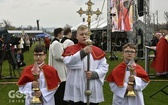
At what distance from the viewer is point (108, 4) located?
81.3 ft

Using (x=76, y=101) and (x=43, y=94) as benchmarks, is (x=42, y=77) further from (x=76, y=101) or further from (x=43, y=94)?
(x=76, y=101)

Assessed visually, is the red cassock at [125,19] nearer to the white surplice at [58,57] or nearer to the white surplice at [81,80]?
the white surplice at [58,57]

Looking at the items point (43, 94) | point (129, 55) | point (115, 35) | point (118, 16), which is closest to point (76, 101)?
point (43, 94)

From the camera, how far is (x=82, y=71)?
462 cm

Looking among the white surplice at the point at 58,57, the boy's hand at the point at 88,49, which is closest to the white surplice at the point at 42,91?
the boy's hand at the point at 88,49

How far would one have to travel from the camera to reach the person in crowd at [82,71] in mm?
4582

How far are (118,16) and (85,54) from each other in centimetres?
1749

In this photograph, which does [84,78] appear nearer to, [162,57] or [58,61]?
[58,61]

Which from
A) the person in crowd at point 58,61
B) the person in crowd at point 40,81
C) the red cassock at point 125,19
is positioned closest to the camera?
the person in crowd at point 40,81

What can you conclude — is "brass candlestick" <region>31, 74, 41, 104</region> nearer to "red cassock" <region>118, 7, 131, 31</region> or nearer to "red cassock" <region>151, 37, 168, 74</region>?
"red cassock" <region>151, 37, 168, 74</region>

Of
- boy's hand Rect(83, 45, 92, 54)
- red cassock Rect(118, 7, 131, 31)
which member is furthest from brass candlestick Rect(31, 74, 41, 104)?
red cassock Rect(118, 7, 131, 31)

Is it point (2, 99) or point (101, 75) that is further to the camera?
point (2, 99)

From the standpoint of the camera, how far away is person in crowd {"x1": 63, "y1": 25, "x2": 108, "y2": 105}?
4582 mm

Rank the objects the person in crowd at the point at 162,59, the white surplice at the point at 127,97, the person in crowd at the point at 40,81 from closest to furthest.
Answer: the person in crowd at the point at 40,81 → the white surplice at the point at 127,97 → the person in crowd at the point at 162,59
